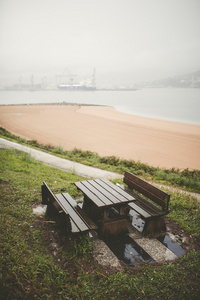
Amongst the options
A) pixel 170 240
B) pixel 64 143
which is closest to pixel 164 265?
pixel 170 240

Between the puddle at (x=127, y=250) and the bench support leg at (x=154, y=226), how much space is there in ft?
1.31

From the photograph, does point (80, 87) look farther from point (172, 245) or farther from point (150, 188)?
point (172, 245)

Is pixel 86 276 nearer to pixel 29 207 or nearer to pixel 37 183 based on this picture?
pixel 29 207

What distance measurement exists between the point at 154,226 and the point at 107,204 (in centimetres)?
128

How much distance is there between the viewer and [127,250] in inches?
137

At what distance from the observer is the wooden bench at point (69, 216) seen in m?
3.14

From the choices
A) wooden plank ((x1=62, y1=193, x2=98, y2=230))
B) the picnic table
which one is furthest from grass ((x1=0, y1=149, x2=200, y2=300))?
the picnic table

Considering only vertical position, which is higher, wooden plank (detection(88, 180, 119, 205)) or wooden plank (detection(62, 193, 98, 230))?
wooden plank (detection(88, 180, 119, 205))

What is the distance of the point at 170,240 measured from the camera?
12.7 ft

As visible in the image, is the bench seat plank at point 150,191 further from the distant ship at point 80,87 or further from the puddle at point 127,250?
the distant ship at point 80,87

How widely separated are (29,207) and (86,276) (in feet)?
7.27

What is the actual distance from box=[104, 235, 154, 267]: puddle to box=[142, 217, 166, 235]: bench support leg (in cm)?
40

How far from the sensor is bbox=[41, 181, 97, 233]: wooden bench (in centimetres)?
314

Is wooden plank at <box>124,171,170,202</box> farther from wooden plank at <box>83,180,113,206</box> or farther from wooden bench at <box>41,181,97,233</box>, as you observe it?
wooden bench at <box>41,181,97,233</box>
